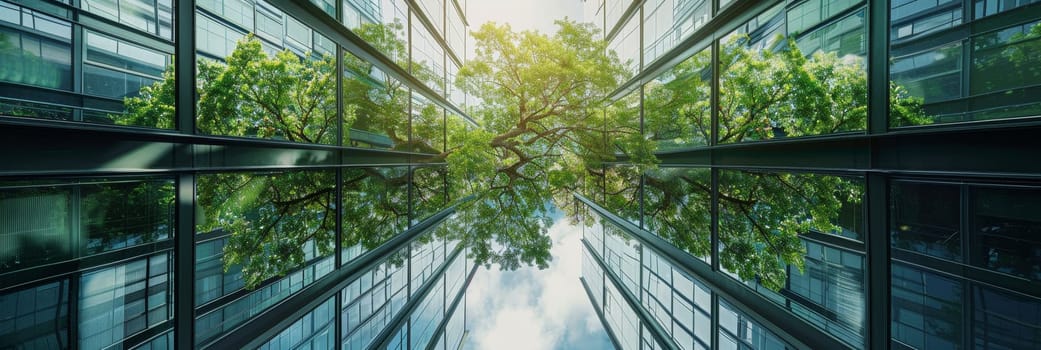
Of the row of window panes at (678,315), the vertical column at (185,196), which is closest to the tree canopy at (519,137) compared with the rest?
the vertical column at (185,196)

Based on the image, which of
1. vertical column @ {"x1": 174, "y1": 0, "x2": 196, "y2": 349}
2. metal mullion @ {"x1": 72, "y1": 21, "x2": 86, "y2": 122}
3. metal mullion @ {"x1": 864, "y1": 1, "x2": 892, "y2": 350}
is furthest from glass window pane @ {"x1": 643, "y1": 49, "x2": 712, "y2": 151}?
metal mullion @ {"x1": 72, "y1": 21, "x2": 86, "y2": 122}

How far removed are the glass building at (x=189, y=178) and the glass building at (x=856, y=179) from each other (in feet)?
26.4

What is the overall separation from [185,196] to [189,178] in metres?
0.23

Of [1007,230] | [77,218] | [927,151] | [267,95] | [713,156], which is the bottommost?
[1007,230]

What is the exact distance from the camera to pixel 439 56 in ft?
56.2

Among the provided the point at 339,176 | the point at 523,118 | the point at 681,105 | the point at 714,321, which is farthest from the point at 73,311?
the point at 523,118

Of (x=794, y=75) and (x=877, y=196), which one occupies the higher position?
(x=794, y=75)

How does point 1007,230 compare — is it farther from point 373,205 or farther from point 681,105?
point 373,205

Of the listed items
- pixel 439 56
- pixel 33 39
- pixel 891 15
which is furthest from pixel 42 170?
pixel 439 56

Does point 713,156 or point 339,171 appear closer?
point 339,171

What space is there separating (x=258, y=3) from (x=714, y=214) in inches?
371

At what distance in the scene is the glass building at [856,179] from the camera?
2.89 metres

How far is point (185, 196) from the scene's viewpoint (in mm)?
3707

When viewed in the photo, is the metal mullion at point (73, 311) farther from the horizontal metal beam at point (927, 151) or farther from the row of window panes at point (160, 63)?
the horizontal metal beam at point (927, 151)
